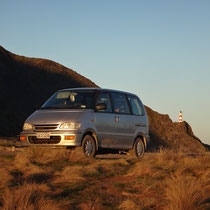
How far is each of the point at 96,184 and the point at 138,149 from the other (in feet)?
21.9

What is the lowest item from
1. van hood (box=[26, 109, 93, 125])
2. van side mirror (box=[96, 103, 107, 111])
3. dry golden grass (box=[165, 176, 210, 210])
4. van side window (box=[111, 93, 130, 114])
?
dry golden grass (box=[165, 176, 210, 210])

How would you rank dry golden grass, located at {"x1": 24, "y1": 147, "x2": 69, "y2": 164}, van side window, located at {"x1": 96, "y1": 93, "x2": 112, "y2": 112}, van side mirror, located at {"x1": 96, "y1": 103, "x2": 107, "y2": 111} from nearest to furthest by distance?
1. dry golden grass, located at {"x1": 24, "y1": 147, "x2": 69, "y2": 164}
2. van side mirror, located at {"x1": 96, "y1": 103, "x2": 107, "y2": 111}
3. van side window, located at {"x1": 96, "y1": 93, "x2": 112, "y2": 112}

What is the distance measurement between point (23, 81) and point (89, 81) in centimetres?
1201

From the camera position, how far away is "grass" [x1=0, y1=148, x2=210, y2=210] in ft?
23.7

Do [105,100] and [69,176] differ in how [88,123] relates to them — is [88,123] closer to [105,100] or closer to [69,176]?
[105,100]

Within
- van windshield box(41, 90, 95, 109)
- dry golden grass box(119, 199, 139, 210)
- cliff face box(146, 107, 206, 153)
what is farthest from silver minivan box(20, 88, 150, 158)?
cliff face box(146, 107, 206, 153)

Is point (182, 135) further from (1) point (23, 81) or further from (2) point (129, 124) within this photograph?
(2) point (129, 124)

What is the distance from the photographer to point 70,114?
13.0 meters

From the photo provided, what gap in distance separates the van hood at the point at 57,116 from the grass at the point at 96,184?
0.85m

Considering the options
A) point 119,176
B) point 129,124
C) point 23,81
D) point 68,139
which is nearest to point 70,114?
point 68,139

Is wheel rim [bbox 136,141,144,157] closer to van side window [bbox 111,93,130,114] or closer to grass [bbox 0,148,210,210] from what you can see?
van side window [bbox 111,93,130,114]

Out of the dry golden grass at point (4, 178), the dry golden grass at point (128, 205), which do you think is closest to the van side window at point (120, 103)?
the dry golden grass at point (4, 178)

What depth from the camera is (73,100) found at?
13805mm

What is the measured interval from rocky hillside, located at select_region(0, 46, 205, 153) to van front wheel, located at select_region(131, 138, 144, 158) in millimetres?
39298
